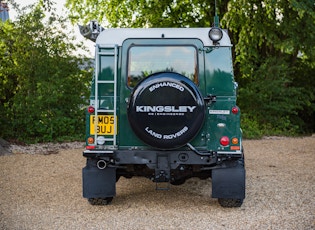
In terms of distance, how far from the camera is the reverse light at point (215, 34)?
20.3ft

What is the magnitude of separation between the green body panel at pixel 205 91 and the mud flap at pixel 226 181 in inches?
11.7

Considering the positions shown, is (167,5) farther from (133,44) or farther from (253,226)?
(253,226)

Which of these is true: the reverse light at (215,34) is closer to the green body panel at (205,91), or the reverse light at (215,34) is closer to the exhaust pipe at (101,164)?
the green body panel at (205,91)

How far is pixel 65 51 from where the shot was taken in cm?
1438

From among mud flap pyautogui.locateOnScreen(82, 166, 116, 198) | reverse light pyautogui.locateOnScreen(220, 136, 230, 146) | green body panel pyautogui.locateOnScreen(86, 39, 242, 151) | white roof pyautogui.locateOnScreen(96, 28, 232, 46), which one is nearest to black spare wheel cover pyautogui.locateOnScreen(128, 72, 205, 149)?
green body panel pyautogui.locateOnScreen(86, 39, 242, 151)

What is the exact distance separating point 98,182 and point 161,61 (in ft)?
5.66

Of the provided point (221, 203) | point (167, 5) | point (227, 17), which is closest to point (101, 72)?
point (221, 203)

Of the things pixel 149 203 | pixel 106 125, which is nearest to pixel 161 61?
pixel 106 125

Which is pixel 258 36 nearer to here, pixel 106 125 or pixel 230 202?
pixel 230 202

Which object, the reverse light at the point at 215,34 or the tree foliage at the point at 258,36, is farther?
the tree foliage at the point at 258,36

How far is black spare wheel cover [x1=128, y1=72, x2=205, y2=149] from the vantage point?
234 inches

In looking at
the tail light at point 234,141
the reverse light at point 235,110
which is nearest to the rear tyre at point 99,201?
the tail light at point 234,141

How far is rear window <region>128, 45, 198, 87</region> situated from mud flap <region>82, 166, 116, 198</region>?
116 cm

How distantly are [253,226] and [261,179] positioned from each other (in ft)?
10.2
